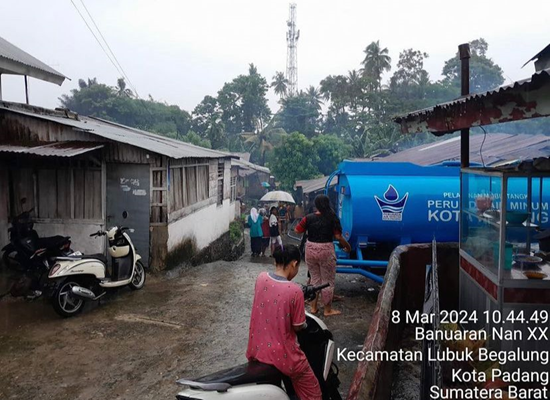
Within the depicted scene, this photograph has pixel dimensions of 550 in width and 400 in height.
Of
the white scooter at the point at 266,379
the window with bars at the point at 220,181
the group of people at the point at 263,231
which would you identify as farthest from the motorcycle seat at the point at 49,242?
the window with bars at the point at 220,181

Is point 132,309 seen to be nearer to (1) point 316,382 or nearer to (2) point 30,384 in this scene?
(2) point 30,384

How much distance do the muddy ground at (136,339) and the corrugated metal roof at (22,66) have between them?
4.85 metres

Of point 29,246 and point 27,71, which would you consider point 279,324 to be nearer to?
point 29,246

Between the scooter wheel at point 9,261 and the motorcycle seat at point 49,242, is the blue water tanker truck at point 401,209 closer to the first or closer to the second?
the motorcycle seat at point 49,242

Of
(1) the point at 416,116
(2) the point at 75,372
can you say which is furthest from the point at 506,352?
(2) the point at 75,372

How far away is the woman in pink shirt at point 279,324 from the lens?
2.95 meters

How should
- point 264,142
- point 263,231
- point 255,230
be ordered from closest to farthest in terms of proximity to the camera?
point 255,230 → point 263,231 → point 264,142

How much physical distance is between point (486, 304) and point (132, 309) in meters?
5.07

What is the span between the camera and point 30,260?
6996 millimetres

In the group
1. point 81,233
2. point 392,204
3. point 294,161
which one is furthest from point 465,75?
point 294,161

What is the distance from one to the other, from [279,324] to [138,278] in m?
5.72

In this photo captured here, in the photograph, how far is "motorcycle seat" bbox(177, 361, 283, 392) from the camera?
265 centimetres

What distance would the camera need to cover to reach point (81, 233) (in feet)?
28.5

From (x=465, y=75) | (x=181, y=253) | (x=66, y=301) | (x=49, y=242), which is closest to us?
(x=465, y=75)
